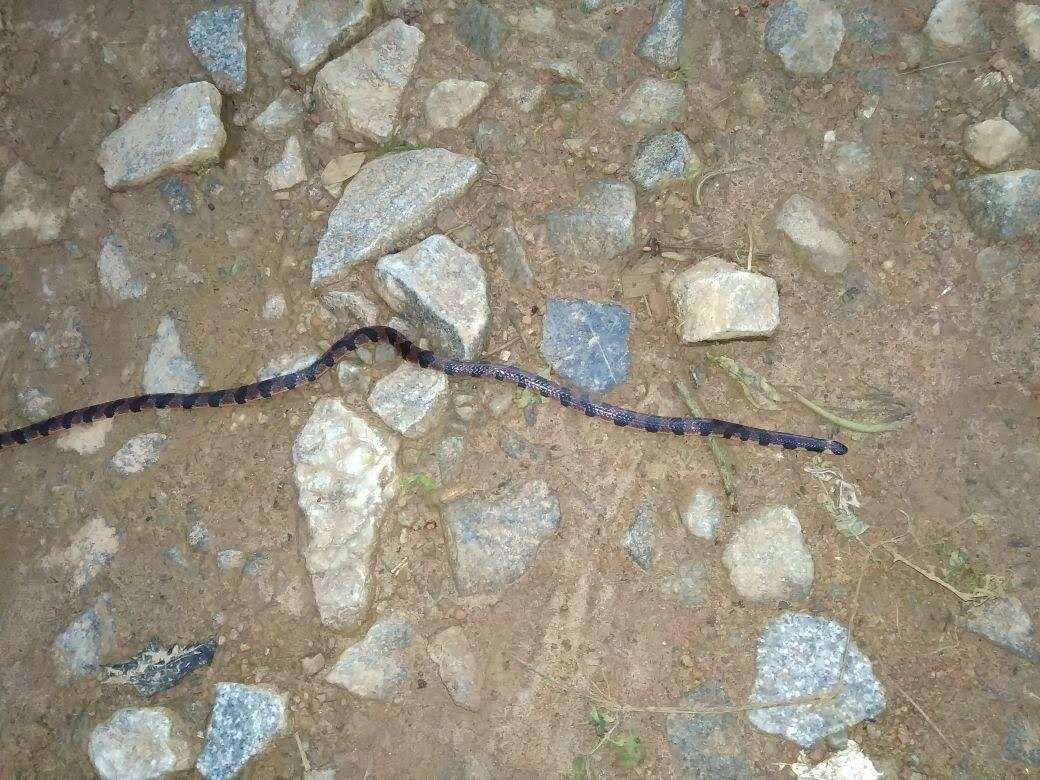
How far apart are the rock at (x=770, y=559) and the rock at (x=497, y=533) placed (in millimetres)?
1521

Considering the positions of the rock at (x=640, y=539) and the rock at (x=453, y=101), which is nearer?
the rock at (x=640, y=539)

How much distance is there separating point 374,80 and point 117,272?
3.38 metres

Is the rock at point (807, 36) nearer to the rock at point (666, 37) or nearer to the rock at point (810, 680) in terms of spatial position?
the rock at point (666, 37)

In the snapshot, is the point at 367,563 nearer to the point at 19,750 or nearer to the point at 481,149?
the point at 19,750

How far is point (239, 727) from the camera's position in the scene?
605 centimetres

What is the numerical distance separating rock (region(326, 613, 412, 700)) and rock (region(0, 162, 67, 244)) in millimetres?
5664

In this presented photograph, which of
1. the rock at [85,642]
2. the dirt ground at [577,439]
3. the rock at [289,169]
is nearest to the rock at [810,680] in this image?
the dirt ground at [577,439]

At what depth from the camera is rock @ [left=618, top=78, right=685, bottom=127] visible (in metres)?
7.04

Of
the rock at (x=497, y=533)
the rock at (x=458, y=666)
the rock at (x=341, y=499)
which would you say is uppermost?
the rock at (x=341, y=499)

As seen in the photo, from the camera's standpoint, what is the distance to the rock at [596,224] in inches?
272

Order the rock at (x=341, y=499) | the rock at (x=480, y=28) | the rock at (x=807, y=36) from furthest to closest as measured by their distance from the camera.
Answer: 1. the rock at (x=480, y=28)
2. the rock at (x=807, y=36)
3. the rock at (x=341, y=499)

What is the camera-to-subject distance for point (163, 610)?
261 inches

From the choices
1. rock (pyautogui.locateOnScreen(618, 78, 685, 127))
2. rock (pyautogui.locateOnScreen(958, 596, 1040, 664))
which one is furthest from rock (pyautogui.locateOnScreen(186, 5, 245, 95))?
rock (pyautogui.locateOnScreen(958, 596, 1040, 664))

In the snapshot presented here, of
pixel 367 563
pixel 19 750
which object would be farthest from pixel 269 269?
pixel 19 750
